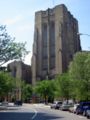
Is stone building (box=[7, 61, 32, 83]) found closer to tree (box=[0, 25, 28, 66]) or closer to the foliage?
the foliage

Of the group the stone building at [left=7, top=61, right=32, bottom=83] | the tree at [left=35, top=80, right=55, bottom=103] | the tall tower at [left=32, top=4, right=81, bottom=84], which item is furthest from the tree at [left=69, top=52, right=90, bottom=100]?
the stone building at [left=7, top=61, right=32, bottom=83]

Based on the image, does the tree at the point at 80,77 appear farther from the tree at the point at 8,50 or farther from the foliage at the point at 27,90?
the foliage at the point at 27,90

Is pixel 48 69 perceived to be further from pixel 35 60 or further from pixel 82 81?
pixel 82 81

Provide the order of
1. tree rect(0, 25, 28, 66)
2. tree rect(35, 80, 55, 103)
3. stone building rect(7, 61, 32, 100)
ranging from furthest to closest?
stone building rect(7, 61, 32, 100) → tree rect(35, 80, 55, 103) → tree rect(0, 25, 28, 66)

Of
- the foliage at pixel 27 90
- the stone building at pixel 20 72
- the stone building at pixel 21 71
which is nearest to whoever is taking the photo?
the foliage at pixel 27 90

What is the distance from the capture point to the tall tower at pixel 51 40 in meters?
167

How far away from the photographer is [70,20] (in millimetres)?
177000

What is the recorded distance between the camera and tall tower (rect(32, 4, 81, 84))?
167 m

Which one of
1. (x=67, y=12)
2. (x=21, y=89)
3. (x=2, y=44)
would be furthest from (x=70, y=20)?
(x=2, y=44)

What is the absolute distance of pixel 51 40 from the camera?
174 meters

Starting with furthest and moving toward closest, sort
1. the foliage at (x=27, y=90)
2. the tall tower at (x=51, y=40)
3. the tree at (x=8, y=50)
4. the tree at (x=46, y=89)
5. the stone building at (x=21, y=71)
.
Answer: the stone building at (x=21, y=71) → the foliage at (x=27, y=90) → the tall tower at (x=51, y=40) → the tree at (x=46, y=89) → the tree at (x=8, y=50)

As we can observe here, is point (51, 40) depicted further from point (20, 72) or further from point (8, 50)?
point (8, 50)

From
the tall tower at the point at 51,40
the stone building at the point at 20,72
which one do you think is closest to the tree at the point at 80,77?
the tall tower at the point at 51,40

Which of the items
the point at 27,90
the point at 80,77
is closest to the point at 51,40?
the point at 27,90
